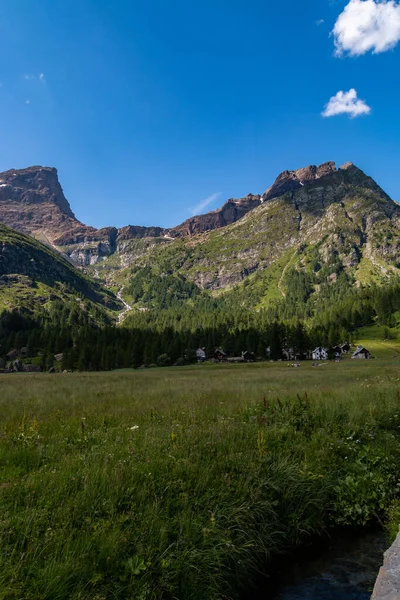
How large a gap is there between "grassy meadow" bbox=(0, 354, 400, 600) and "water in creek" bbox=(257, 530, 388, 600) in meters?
0.37

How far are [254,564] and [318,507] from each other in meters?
2.40

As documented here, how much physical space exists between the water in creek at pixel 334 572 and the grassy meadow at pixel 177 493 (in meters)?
0.37

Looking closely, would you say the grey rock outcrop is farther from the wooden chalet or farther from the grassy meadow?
the wooden chalet

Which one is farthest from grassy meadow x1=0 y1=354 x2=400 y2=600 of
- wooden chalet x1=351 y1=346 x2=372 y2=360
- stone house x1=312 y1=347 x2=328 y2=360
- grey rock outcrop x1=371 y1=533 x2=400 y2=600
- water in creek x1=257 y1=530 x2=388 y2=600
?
stone house x1=312 y1=347 x2=328 y2=360

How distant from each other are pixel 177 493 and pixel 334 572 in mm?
3335

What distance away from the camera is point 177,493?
6.59 meters

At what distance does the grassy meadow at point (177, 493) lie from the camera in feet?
15.6

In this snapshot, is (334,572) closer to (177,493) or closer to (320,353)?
(177,493)

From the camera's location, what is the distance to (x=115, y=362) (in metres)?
107

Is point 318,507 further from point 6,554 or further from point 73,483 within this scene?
point 6,554

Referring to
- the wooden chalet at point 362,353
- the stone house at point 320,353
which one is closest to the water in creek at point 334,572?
the wooden chalet at point 362,353

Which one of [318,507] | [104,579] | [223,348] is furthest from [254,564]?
[223,348]

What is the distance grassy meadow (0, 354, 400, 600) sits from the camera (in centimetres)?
475

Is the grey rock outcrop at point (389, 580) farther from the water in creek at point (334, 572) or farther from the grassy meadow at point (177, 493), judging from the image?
the grassy meadow at point (177, 493)
